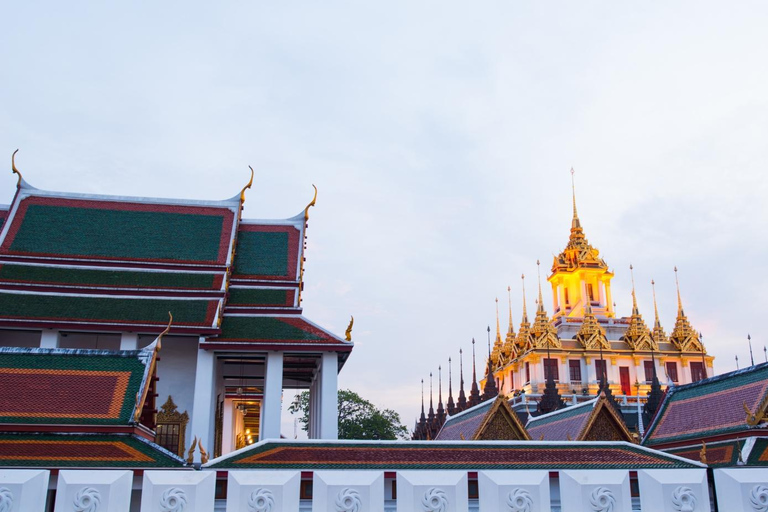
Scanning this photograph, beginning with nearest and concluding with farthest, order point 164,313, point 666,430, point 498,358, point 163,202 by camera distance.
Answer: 1. point 666,430
2. point 164,313
3. point 163,202
4. point 498,358

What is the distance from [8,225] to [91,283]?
3.76 metres

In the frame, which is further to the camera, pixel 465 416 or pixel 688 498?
pixel 465 416

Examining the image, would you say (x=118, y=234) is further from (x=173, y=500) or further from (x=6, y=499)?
(x=173, y=500)

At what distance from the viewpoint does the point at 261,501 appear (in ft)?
32.1

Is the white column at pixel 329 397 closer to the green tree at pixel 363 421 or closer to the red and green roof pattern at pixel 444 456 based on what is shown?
the red and green roof pattern at pixel 444 456

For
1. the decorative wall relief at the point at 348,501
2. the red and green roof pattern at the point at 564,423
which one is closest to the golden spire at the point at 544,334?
the red and green roof pattern at the point at 564,423

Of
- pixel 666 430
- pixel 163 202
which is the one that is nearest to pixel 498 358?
pixel 163 202

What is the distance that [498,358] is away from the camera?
60.7 meters

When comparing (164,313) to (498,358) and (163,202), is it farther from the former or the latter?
(498,358)

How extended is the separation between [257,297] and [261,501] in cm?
1247

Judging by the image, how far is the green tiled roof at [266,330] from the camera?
19.8 m

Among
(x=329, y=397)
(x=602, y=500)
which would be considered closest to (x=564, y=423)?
(x=329, y=397)

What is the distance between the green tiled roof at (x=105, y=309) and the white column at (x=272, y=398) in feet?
6.53

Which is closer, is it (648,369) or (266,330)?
(266,330)
